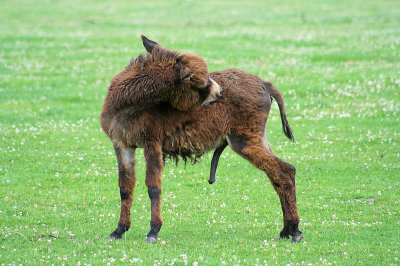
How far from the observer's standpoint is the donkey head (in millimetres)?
7598

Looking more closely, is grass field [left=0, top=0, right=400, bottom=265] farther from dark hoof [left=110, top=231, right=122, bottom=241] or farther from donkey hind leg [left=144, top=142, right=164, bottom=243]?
donkey hind leg [left=144, top=142, right=164, bottom=243]

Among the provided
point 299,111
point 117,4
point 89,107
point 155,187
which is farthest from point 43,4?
point 155,187

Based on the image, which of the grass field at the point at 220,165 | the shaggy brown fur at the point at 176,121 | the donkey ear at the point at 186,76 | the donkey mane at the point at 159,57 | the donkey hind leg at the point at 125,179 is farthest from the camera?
the donkey hind leg at the point at 125,179

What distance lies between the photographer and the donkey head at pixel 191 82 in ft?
24.9

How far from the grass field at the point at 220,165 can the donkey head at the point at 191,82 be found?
193 centimetres

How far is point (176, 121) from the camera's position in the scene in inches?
310

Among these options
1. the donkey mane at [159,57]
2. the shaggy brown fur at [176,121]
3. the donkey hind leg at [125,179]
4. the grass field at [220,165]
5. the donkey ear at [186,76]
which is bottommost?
the grass field at [220,165]

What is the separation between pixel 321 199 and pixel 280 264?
→ 327 cm

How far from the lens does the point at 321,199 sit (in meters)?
9.77

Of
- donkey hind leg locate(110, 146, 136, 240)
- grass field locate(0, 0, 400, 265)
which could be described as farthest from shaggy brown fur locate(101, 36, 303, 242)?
grass field locate(0, 0, 400, 265)

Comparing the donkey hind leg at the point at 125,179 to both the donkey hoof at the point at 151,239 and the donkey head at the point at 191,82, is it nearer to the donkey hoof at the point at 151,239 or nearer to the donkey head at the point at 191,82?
the donkey hoof at the point at 151,239

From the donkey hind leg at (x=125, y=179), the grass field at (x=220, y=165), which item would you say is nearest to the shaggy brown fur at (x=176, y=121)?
the donkey hind leg at (x=125, y=179)

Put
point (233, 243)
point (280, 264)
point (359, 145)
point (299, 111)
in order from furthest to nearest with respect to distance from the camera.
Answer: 1. point (299, 111)
2. point (359, 145)
3. point (233, 243)
4. point (280, 264)

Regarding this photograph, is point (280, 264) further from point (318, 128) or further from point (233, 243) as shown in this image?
point (318, 128)
